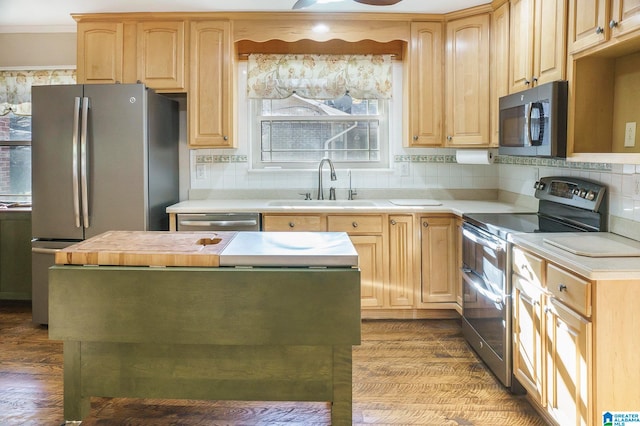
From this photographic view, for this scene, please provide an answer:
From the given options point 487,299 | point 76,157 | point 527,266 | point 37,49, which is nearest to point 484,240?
point 487,299

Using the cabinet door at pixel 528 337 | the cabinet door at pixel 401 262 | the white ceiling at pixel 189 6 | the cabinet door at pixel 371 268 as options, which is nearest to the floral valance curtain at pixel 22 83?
the white ceiling at pixel 189 6

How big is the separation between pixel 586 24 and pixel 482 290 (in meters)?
1.45

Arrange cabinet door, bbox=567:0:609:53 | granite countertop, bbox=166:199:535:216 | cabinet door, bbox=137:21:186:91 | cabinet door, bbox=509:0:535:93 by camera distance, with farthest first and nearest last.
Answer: cabinet door, bbox=137:21:186:91, granite countertop, bbox=166:199:535:216, cabinet door, bbox=509:0:535:93, cabinet door, bbox=567:0:609:53

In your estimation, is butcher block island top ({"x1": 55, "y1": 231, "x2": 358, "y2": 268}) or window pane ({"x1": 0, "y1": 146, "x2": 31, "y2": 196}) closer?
butcher block island top ({"x1": 55, "y1": 231, "x2": 358, "y2": 268})

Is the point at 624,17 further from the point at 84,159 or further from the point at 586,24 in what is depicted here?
the point at 84,159

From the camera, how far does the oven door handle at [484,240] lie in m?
2.72

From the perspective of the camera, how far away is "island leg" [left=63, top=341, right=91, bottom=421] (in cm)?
221

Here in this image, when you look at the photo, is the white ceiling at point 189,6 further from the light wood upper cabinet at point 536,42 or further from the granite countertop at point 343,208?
the granite countertop at point 343,208

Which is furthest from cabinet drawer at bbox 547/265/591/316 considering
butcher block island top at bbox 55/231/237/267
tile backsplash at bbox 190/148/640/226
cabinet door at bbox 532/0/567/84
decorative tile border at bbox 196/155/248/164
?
decorative tile border at bbox 196/155/248/164

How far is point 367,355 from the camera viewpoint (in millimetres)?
3252

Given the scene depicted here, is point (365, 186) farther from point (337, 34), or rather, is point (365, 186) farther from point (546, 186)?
point (546, 186)

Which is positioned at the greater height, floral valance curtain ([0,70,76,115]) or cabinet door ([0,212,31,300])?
floral valance curtain ([0,70,76,115])

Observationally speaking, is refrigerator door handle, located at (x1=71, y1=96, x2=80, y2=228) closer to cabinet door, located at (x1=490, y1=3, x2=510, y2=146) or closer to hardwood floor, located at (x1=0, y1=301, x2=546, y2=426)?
hardwood floor, located at (x1=0, y1=301, x2=546, y2=426)

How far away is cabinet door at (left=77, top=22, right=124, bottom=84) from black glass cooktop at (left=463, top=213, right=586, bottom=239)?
2.76 meters
